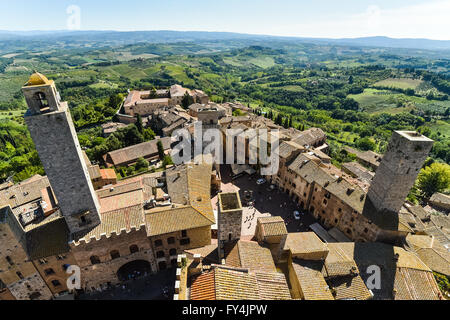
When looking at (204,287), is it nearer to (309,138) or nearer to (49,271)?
(49,271)

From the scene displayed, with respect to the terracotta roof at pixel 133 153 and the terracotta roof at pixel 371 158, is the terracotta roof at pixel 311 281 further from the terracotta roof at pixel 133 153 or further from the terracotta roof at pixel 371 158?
the terracotta roof at pixel 371 158

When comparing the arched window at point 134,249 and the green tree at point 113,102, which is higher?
the green tree at point 113,102

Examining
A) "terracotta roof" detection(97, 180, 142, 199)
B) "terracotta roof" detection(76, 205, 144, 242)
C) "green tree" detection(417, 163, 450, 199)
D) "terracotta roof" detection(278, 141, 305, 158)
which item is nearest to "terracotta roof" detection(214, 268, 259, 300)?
"terracotta roof" detection(76, 205, 144, 242)

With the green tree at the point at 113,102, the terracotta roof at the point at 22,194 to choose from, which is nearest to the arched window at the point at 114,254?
the terracotta roof at the point at 22,194

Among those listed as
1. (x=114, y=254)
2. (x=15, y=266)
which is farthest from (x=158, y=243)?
(x=15, y=266)

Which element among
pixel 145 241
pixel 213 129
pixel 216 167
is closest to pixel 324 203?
pixel 216 167
